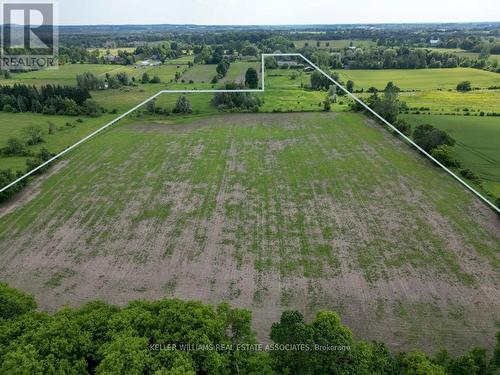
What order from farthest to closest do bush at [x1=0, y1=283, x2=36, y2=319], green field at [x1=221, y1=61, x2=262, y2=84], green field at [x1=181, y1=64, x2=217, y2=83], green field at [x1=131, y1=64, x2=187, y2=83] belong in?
green field at [x1=131, y1=64, x2=187, y2=83] → green field at [x1=181, y1=64, x2=217, y2=83] → green field at [x1=221, y1=61, x2=262, y2=84] → bush at [x1=0, y1=283, x2=36, y2=319]

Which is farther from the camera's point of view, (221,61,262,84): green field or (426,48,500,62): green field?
(426,48,500,62): green field

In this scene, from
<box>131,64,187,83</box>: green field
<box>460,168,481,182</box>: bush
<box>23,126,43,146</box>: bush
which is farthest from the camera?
<box>131,64,187,83</box>: green field

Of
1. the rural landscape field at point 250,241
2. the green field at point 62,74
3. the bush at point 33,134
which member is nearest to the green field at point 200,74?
the green field at point 62,74

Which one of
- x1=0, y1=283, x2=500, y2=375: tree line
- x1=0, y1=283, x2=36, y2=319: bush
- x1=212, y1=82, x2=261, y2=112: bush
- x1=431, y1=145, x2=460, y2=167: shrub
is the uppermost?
x1=212, y1=82, x2=261, y2=112: bush

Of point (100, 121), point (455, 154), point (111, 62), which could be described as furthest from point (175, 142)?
point (111, 62)

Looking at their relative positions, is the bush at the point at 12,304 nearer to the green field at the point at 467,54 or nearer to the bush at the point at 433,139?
the bush at the point at 433,139

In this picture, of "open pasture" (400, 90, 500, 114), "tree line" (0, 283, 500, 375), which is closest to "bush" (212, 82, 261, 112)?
"open pasture" (400, 90, 500, 114)

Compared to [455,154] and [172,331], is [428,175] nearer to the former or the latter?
[455,154]

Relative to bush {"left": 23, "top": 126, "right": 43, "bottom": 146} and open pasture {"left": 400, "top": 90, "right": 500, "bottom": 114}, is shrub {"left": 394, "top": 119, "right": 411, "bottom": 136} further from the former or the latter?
bush {"left": 23, "top": 126, "right": 43, "bottom": 146}
